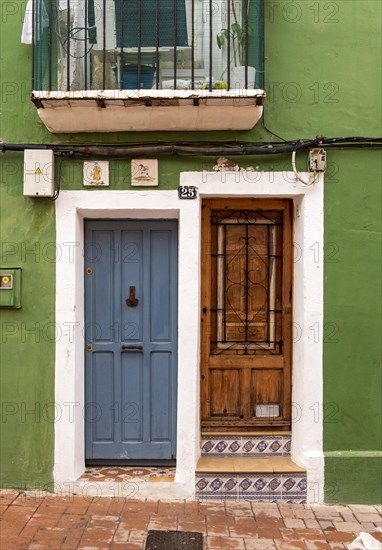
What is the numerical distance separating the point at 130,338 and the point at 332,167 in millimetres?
2500

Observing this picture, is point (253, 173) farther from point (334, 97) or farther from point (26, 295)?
point (26, 295)

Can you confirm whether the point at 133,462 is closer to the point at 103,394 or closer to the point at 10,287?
the point at 103,394

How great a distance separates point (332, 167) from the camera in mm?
5301

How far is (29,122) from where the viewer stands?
535cm

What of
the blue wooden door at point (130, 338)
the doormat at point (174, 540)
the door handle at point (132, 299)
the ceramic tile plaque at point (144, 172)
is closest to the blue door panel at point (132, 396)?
the blue wooden door at point (130, 338)

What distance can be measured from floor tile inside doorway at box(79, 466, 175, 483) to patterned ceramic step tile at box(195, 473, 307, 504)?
335 millimetres

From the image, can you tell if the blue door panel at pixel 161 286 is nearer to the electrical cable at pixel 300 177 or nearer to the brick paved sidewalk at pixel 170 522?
the electrical cable at pixel 300 177

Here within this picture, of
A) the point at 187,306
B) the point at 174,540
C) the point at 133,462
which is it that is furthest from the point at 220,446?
the point at 187,306

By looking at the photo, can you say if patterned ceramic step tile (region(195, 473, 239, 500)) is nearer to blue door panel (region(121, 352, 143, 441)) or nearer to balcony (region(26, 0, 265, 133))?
blue door panel (region(121, 352, 143, 441))

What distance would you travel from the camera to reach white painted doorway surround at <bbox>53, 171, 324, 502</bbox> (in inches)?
208

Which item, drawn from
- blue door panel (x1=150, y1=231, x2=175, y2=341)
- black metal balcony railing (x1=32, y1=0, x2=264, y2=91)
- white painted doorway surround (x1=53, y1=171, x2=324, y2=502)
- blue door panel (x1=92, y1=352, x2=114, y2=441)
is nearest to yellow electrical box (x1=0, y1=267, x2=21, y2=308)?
white painted doorway surround (x1=53, y1=171, x2=324, y2=502)

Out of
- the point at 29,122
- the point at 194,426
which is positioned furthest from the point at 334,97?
the point at 194,426

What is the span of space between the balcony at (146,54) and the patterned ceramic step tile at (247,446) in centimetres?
295

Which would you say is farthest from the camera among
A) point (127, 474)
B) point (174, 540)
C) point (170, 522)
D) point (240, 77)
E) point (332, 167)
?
point (127, 474)
